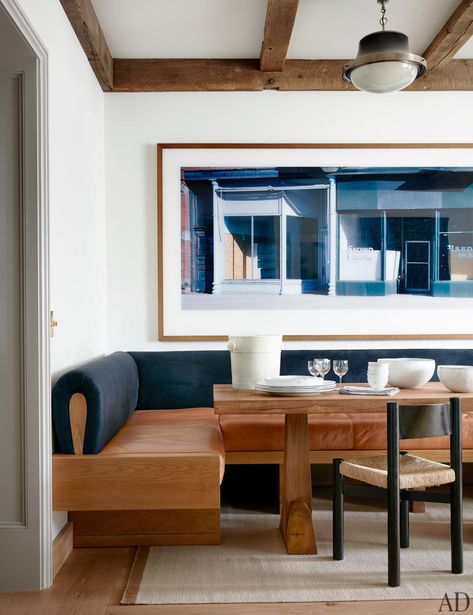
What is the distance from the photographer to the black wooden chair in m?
2.55

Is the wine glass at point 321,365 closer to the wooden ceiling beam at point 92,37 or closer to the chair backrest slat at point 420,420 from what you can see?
the chair backrest slat at point 420,420

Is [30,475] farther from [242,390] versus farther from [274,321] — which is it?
[274,321]

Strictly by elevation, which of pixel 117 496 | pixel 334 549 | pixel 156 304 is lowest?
pixel 334 549

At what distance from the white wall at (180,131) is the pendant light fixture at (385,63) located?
1.25 m

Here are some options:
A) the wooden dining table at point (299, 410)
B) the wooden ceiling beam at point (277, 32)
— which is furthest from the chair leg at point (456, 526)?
the wooden ceiling beam at point (277, 32)

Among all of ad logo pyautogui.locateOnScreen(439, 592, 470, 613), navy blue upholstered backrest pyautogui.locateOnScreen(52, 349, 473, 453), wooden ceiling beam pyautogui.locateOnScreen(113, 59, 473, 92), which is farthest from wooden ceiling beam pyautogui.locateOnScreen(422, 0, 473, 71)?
ad logo pyautogui.locateOnScreen(439, 592, 470, 613)

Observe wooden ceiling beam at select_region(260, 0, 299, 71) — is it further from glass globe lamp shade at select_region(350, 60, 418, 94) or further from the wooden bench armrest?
the wooden bench armrest

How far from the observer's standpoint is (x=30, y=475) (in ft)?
8.79

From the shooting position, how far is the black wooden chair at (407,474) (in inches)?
100

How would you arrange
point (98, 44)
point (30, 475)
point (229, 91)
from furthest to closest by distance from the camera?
1. point (229, 91)
2. point (98, 44)
3. point (30, 475)

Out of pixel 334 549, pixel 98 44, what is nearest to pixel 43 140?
pixel 98 44

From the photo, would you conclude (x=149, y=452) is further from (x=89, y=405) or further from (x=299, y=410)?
(x=299, y=410)

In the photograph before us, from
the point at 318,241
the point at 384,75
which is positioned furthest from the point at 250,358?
the point at 318,241

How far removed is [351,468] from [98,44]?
7.98 ft
